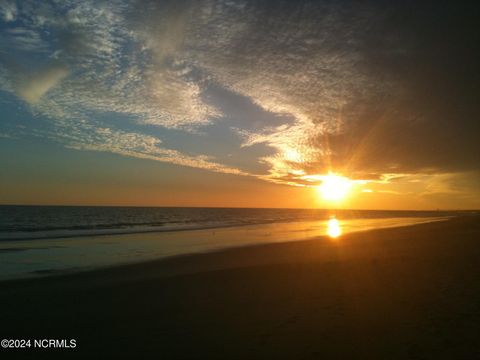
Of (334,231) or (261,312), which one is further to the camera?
(334,231)

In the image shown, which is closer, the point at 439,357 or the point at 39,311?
the point at 439,357

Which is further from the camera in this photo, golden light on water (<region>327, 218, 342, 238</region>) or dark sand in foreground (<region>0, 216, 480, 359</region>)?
golden light on water (<region>327, 218, 342, 238</region>)

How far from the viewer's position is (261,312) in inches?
357

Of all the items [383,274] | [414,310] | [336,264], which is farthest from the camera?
[336,264]

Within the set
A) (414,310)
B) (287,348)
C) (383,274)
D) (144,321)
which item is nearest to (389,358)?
(287,348)

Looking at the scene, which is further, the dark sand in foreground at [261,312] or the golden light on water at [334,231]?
the golden light on water at [334,231]

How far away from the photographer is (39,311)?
998 centimetres

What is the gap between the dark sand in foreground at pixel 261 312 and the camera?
680cm

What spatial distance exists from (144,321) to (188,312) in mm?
1317

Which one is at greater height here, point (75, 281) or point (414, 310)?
point (75, 281)

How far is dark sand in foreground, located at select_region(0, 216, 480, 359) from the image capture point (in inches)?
268

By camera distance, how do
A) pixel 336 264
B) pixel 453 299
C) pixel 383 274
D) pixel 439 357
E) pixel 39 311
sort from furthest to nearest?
pixel 336 264, pixel 383 274, pixel 39 311, pixel 453 299, pixel 439 357

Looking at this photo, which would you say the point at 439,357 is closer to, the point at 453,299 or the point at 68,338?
the point at 453,299

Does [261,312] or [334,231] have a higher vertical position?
[334,231]
